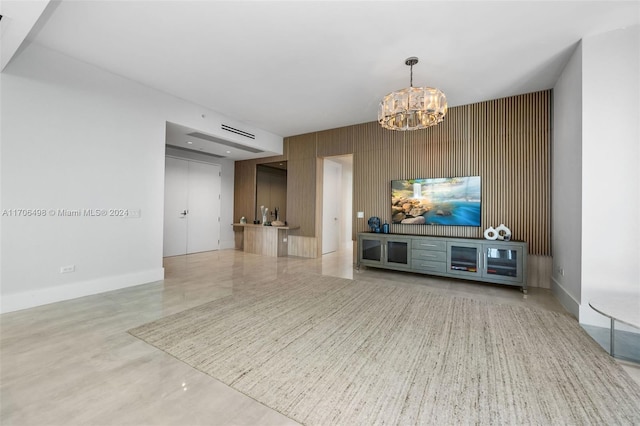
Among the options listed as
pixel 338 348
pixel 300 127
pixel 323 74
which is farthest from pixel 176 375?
pixel 300 127

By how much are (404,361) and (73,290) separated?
4.20 m

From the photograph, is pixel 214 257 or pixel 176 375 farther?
Result: pixel 214 257

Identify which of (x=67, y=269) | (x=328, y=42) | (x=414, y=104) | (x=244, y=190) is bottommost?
(x=67, y=269)

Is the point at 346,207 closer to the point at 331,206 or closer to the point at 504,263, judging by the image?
the point at 331,206

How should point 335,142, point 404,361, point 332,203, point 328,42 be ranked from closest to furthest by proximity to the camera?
point 404,361 → point 328,42 → point 335,142 → point 332,203

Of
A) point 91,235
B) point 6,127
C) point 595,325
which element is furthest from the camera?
point 91,235

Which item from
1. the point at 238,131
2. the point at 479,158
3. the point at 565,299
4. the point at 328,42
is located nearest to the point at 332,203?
the point at 238,131

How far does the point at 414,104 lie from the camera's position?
10.8 ft

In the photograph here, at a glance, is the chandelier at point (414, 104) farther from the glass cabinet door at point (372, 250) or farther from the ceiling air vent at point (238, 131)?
the ceiling air vent at point (238, 131)

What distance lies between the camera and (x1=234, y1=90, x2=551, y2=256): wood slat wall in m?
4.24

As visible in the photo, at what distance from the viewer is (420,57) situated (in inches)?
132

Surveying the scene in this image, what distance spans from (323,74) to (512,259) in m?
3.97

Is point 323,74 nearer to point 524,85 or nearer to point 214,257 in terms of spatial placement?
point 524,85

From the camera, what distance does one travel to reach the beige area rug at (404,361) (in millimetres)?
1558
